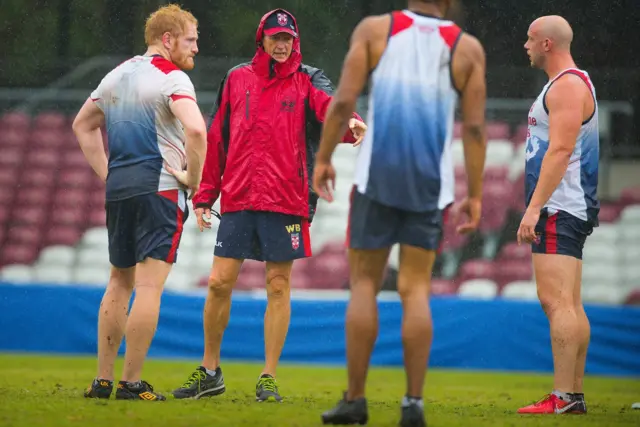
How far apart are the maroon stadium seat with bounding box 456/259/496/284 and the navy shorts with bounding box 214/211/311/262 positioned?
652cm

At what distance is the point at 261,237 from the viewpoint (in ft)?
17.5

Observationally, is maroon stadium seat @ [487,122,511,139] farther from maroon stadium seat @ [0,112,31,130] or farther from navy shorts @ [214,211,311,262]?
navy shorts @ [214,211,311,262]

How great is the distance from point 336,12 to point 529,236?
24.5ft

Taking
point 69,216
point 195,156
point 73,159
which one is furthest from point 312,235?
point 195,156

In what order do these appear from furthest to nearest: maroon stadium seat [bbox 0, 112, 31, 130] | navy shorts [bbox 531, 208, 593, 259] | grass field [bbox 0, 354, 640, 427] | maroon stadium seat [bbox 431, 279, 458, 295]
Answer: maroon stadium seat [bbox 0, 112, 31, 130]
maroon stadium seat [bbox 431, 279, 458, 295]
navy shorts [bbox 531, 208, 593, 259]
grass field [bbox 0, 354, 640, 427]

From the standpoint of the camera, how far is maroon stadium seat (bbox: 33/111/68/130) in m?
12.9

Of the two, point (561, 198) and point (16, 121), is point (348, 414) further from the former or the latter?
point (16, 121)

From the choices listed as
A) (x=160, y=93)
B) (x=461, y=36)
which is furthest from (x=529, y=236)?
(x=160, y=93)

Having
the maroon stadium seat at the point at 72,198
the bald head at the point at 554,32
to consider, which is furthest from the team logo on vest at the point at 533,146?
the maroon stadium seat at the point at 72,198

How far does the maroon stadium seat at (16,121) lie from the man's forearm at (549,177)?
922 centimetres

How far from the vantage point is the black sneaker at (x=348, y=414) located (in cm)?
389

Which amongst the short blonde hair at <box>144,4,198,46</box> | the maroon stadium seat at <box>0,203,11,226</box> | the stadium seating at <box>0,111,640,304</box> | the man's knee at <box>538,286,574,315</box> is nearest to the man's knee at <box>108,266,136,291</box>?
the short blonde hair at <box>144,4,198,46</box>

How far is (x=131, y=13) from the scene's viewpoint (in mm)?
12695

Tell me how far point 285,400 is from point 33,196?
823cm
